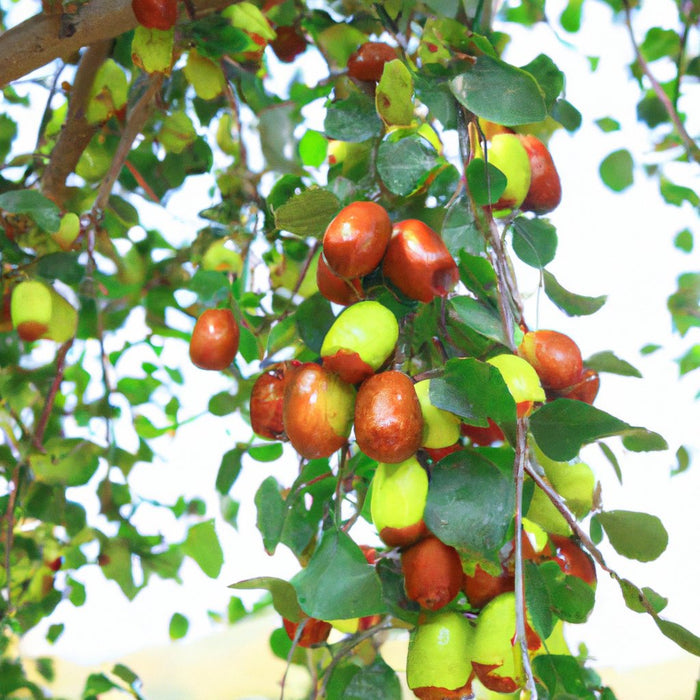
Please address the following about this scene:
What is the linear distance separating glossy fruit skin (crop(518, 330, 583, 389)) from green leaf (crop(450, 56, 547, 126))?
11 cm

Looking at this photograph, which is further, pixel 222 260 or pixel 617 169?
pixel 617 169

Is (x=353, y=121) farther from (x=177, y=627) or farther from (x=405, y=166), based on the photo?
(x=177, y=627)

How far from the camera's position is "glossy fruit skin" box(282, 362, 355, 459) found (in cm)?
37

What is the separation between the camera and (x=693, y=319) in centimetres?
83

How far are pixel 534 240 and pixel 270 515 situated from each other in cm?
21

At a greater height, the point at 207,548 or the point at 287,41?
the point at 287,41

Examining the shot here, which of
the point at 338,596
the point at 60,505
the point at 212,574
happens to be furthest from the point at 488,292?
the point at 60,505

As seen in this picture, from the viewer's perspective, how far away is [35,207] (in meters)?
0.53

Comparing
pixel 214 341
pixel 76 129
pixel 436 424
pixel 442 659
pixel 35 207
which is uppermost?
pixel 76 129

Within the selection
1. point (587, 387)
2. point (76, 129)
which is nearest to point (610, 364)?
point (587, 387)

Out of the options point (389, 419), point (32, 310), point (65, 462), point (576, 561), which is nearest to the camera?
point (389, 419)

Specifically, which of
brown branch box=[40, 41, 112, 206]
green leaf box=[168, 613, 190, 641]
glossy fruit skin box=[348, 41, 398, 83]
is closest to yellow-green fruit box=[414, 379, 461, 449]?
glossy fruit skin box=[348, 41, 398, 83]

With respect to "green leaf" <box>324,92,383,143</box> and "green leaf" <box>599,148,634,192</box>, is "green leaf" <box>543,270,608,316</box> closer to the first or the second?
"green leaf" <box>324,92,383,143</box>

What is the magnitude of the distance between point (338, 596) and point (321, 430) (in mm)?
79
